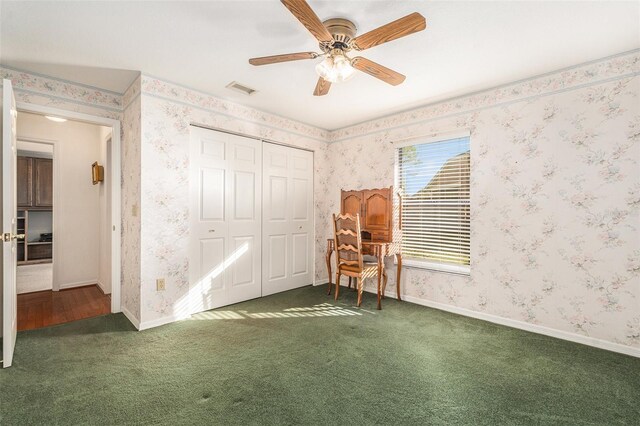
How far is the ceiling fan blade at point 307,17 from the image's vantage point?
1.47m

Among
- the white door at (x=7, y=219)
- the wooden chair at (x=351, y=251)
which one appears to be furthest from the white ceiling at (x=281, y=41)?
the wooden chair at (x=351, y=251)

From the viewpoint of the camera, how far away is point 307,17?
5.16ft

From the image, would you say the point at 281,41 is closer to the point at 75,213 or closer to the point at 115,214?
the point at 115,214

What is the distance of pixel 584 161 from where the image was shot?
8.43 feet

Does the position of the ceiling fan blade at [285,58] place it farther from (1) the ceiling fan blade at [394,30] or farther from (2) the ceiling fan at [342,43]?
(1) the ceiling fan blade at [394,30]

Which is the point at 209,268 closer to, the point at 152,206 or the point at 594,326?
the point at 152,206

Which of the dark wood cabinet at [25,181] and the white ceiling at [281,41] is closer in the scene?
the white ceiling at [281,41]

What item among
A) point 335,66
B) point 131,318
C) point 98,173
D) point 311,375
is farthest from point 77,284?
point 335,66

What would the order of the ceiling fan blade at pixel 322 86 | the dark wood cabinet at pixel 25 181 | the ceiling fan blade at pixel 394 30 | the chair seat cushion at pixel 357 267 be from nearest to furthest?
the ceiling fan blade at pixel 394 30, the ceiling fan blade at pixel 322 86, the chair seat cushion at pixel 357 267, the dark wood cabinet at pixel 25 181

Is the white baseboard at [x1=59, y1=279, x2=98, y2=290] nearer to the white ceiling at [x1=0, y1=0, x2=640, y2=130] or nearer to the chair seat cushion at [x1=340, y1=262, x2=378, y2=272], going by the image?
the white ceiling at [x1=0, y1=0, x2=640, y2=130]

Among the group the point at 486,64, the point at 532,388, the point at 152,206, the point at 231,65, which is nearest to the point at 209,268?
the point at 152,206

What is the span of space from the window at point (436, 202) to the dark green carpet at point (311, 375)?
2.81 feet

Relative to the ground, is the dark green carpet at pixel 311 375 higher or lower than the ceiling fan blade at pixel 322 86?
lower

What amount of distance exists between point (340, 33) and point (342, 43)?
0.24 feet
